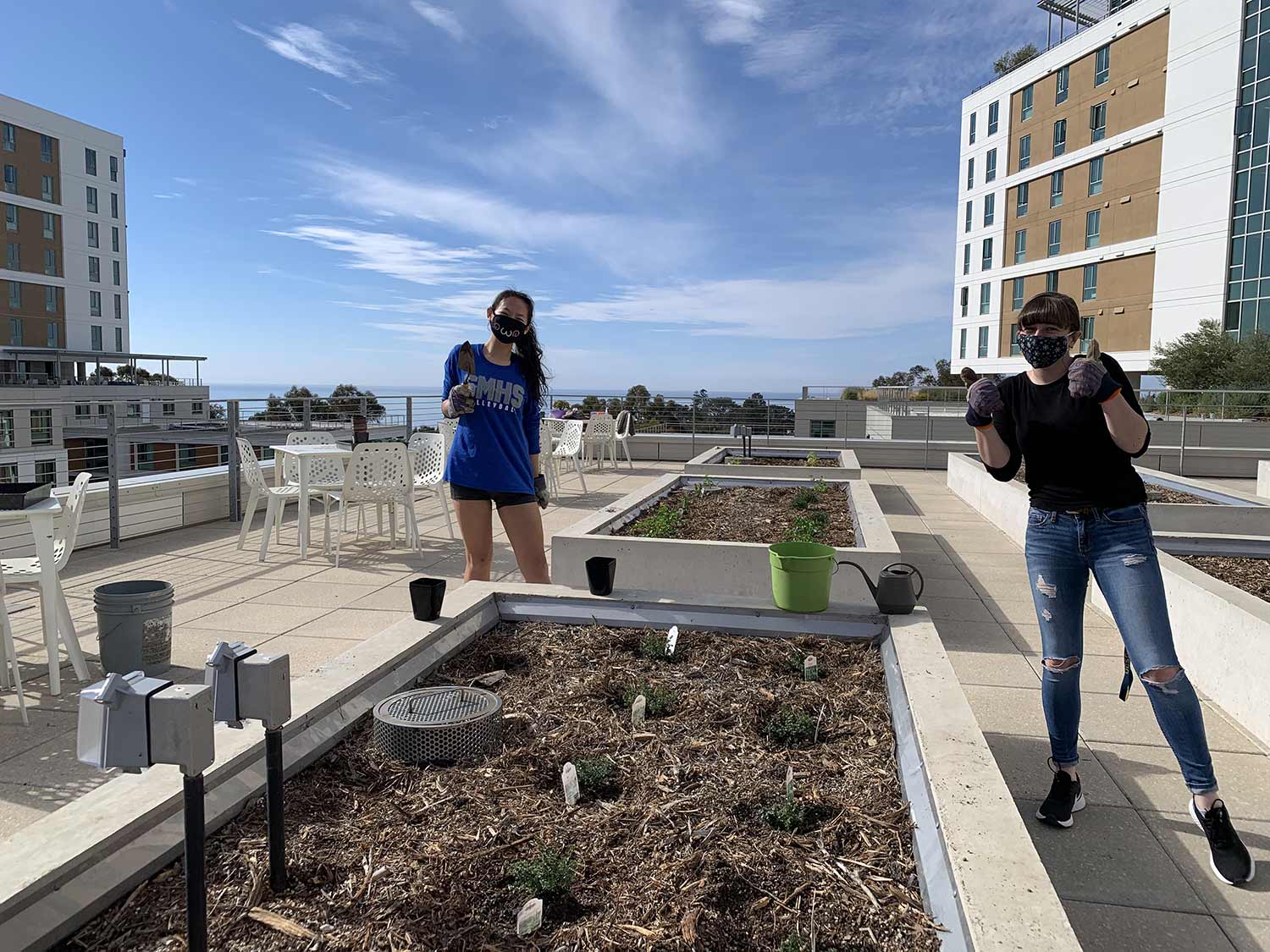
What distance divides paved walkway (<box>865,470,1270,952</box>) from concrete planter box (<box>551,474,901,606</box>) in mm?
606

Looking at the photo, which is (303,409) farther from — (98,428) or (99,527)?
(99,527)

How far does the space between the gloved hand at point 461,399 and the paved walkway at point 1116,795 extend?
268 centimetres

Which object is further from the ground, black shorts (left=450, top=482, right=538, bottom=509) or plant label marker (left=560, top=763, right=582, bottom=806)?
black shorts (left=450, top=482, right=538, bottom=509)

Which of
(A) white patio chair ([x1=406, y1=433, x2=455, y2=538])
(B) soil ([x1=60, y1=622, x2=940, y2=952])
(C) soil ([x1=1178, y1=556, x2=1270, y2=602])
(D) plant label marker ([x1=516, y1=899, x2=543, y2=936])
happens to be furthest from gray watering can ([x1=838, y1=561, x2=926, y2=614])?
(A) white patio chair ([x1=406, y1=433, x2=455, y2=538])

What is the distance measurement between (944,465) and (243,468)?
12.5m

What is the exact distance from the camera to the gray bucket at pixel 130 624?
3988mm

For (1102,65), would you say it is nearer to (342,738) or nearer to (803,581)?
(803,581)

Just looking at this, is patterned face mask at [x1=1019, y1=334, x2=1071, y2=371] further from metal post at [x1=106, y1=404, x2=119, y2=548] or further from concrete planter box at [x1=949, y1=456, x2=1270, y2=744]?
metal post at [x1=106, y1=404, x2=119, y2=548]

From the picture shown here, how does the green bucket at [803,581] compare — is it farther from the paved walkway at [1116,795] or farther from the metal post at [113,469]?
the metal post at [113,469]

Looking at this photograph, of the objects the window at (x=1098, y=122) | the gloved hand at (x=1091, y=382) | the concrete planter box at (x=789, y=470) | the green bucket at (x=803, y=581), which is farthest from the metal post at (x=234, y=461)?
the window at (x=1098, y=122)

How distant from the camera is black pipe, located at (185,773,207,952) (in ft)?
4.72

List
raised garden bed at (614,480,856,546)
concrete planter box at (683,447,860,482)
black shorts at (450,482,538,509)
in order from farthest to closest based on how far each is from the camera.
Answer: concrete planter box at (683,447,860,482) → raised garden bed at (614,480,856,546) → black shorts at (450,482,538,509)

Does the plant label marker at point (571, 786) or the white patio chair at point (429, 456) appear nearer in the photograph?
the plant label marker at point (571, 786)

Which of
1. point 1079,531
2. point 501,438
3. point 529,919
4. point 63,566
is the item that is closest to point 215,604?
point 63,566
